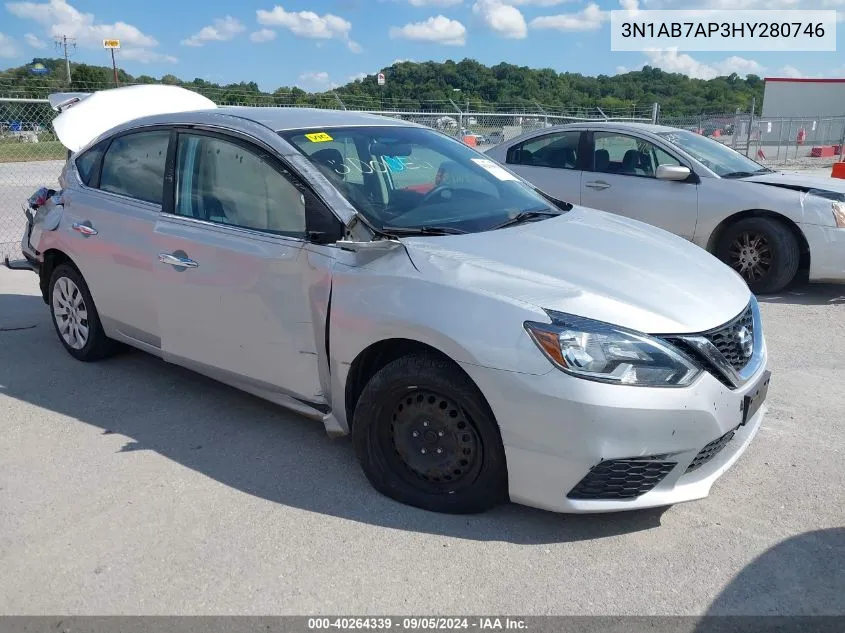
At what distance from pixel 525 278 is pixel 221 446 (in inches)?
75.8

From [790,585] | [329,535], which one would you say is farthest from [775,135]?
[329,535]

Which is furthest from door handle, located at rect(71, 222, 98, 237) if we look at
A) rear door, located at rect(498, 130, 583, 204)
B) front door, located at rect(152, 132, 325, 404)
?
rear door, located at rect(498, 130, 583, 204)

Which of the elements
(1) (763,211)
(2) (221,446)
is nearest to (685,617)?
(2) (221,446)

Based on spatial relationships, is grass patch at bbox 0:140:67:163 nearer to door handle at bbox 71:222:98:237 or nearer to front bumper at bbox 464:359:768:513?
door handle at bbox 71:222:98:237

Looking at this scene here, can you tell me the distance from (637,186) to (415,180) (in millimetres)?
4307

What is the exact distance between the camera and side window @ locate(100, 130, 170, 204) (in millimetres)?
4391

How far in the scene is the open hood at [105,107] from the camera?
668cm

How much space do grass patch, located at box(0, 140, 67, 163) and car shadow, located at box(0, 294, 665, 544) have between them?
1031 cm

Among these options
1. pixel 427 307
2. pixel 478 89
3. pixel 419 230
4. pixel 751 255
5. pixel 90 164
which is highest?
pixel 478 89

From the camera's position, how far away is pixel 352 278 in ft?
11.0

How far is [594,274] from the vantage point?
10.4ft

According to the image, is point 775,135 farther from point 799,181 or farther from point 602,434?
point 602,434

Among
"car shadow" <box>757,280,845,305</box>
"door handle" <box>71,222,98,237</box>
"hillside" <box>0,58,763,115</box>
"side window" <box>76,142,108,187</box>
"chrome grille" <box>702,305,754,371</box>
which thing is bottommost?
"car shadow" <box>757,280,845,305</box>

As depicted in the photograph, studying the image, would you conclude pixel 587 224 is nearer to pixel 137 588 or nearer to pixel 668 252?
pixel 668 252
